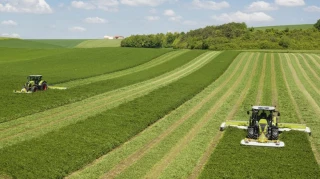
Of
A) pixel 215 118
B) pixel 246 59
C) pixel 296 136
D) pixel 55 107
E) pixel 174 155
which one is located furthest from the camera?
pixel 246 59

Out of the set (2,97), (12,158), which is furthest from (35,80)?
(12,158)

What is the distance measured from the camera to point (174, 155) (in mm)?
16188

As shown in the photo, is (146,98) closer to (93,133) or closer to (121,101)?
(121,101)

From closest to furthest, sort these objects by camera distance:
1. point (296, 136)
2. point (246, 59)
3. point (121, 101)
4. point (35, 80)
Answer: point (296, 136), point (121, 101), point (35, 80), point (246, 59)

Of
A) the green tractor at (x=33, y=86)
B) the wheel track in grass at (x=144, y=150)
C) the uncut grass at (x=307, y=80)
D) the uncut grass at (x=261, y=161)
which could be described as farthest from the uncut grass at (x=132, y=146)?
the green tractor at (x=33, y=86)

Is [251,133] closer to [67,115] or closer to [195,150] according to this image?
[195,150]

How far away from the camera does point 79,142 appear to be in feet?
57.3

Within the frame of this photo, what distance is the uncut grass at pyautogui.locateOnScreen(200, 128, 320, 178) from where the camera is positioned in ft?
44.2

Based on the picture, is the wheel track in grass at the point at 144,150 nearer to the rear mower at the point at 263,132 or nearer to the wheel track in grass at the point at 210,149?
the wheel track in grass at the point at 210,149

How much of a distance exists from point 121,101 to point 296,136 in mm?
14895

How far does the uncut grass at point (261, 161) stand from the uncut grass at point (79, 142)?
5192 mm

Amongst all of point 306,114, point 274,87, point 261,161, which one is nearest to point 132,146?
point 261,161

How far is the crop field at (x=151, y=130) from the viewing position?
14.2 metres

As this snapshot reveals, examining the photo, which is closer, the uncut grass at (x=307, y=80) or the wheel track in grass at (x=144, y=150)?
A: the wheel track in grass at (x=144, y=150)
